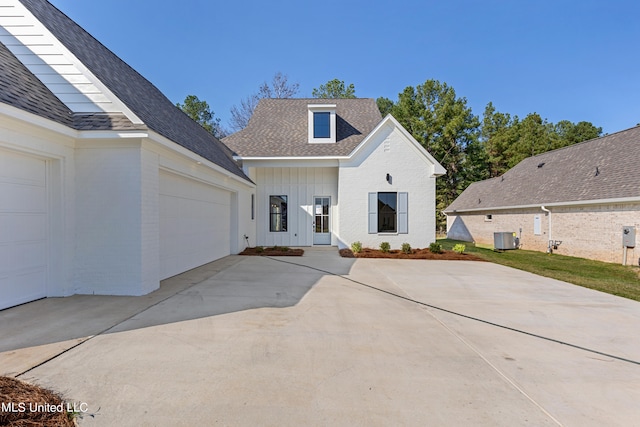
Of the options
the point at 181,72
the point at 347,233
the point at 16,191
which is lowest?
the point at 347,233

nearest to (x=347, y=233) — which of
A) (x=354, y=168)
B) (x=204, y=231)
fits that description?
(x=354, y=168)

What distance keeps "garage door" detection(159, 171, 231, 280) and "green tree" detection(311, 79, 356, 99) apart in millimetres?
24691

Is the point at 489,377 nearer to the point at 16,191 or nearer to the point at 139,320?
the point at 139,320

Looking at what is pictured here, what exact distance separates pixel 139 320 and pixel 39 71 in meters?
5.39

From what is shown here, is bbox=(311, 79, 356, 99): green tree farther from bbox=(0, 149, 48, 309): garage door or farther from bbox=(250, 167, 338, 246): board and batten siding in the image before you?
bbox=(0, 149, 48, 309): garage door

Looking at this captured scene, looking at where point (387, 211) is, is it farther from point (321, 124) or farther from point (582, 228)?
point (582, 228)

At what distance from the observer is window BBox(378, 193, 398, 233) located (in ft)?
44.3

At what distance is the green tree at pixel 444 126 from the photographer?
31141mm

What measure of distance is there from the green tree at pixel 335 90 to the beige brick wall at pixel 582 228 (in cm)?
2039

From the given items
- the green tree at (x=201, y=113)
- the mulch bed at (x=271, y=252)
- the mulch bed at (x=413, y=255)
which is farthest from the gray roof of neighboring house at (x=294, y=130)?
the green tree at (x=201, y=113)

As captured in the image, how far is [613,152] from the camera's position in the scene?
14492mm

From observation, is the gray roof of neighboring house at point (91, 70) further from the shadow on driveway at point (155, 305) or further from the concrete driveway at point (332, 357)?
the concrete driveway at point (332, 357)

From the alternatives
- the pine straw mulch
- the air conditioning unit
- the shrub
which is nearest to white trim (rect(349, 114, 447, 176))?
the shrub

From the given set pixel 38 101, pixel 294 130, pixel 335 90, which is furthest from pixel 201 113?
pixel 38 101
